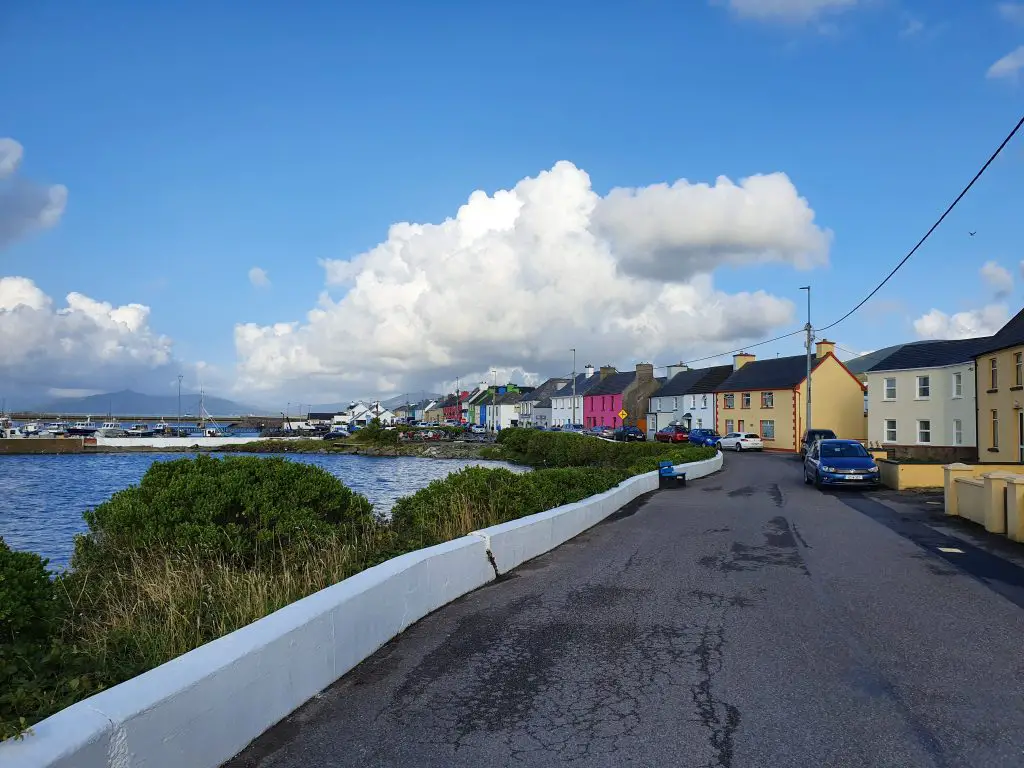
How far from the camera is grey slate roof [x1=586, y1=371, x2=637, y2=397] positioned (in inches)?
3686

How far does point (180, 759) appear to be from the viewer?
156 inches

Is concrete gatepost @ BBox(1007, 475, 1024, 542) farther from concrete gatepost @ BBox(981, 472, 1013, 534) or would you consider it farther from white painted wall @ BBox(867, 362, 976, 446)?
white painted wall @ BBox(867, 362, 976, 446)

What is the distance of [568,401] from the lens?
10650 cm

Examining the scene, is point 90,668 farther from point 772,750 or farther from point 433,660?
point 772,750

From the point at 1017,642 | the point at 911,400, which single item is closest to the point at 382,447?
the point at 911,400

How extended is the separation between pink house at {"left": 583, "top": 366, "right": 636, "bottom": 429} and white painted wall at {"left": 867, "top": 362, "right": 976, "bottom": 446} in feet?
146

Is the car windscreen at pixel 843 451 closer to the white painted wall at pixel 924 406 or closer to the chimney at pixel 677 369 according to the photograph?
the white painted wall at pixel 924 406

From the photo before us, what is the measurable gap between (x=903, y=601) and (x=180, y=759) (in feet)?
25.5

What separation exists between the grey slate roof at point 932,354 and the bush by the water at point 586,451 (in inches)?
528

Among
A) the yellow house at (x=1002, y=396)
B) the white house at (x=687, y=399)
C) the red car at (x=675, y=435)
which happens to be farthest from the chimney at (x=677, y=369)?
the yellow house at (x=1002, y=396)

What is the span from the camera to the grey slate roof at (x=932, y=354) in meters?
42.8

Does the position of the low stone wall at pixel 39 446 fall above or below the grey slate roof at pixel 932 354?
below

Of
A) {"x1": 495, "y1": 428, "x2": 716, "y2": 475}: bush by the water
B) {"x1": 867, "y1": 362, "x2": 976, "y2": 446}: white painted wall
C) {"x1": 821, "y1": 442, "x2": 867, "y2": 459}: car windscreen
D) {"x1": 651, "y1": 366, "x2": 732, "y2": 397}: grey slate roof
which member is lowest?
{"x1": 495, "y1": 428, "x2": 716, "y2": 475}: bush by the water

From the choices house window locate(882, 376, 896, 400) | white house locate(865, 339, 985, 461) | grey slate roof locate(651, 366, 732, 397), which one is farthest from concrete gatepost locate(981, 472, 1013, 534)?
grey slate roof locate(651, 366, 732, 397)
